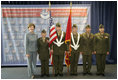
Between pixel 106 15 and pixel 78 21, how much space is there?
0.98m

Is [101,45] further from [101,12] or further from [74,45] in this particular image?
[101,12]

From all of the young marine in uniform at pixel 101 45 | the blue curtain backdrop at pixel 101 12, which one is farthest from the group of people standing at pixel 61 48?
the blue curtain backdrop at pixel 101 12

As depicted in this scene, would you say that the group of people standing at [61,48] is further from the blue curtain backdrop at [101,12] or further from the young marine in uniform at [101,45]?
the blue curtain backdrop at [101,12]

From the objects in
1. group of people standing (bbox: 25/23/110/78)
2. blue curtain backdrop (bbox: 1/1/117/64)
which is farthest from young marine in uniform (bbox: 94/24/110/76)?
blue curtain backdrop (bbox: 1/1/117/64)

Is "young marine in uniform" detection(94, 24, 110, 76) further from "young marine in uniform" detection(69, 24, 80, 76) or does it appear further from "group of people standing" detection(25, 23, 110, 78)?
"young marine in uniform" detection(69, 24, 80, 76)

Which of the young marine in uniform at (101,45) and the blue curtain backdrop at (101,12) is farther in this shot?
the blue curtain backdrop at (101,12)

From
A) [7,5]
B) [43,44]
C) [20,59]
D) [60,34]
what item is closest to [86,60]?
[60,34]

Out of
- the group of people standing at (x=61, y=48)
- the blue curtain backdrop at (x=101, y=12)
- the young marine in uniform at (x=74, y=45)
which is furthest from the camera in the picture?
the blue curtain backdrop at (x=101, y=12)

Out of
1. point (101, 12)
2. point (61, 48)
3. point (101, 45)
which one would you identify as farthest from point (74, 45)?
point (101, 12)

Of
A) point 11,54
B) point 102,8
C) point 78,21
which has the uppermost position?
point 102,8

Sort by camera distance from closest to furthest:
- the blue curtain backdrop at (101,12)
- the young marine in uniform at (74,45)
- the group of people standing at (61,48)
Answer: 1. the group of people standing at (61,48)
2. the young marine in uniform at (74,45)
3. the blue curtain backdrop at (101,12)

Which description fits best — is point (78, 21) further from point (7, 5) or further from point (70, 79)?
point (7, 5)

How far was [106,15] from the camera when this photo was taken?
4477 millimetres

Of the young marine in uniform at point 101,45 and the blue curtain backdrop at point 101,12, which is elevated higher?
the blue curtain backdrop at point 101,12
